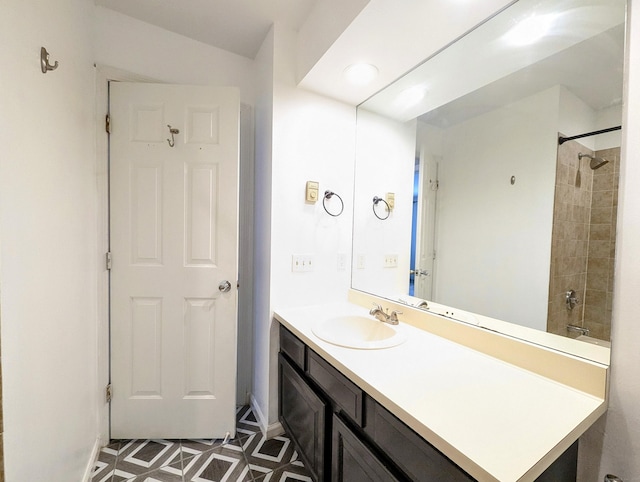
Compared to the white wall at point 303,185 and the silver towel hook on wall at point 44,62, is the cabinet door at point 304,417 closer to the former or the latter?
the white wall at point 303,185

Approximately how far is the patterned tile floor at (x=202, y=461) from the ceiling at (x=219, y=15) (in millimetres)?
2461

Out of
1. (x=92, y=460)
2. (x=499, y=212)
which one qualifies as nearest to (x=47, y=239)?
(x=92, y=460)

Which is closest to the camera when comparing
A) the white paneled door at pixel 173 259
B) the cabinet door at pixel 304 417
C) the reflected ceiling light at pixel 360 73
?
the cabinet door at pixel 304 417

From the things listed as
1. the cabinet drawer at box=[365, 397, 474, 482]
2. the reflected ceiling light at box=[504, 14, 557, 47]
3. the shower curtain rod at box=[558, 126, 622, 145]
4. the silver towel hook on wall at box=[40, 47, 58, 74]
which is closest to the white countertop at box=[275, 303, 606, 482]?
the cabinet drawer at box=[365, 397, 474, 482]

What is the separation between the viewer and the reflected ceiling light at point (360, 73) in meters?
1.46

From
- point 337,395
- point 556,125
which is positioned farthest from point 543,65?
point 337,395

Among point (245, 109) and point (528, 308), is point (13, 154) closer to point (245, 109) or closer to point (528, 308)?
point (245, 109)

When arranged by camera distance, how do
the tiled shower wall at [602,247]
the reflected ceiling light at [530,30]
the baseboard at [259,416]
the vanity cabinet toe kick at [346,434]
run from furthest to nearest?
1. the baseboard at [259,416]
2. the reflected ceiling light at [530,30]
3. the tiled shower wall at [602,247]
4. the vanity cabinet toe kick at [346,434]

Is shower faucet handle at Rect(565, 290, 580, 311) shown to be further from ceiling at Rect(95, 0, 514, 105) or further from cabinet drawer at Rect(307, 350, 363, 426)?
ceiling at Rect(95, 0, 514, 105)

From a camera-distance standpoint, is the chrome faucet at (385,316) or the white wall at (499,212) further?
the chrome faucet at (385,316)

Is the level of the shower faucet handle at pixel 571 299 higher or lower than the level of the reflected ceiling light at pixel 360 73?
lower

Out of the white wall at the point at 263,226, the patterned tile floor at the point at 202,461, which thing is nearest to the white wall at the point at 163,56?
the white wall at the point at 263,226

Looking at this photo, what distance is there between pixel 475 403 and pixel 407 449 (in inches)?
9.2

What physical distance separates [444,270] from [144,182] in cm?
175
